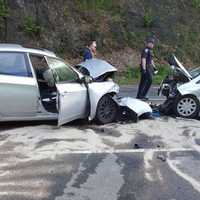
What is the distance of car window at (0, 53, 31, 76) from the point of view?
10.5 m

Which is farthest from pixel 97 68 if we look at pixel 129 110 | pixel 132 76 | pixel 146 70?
pixel 132 76

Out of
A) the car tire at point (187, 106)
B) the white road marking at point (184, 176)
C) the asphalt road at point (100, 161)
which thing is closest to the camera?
the asphalt road at point (100, 161)

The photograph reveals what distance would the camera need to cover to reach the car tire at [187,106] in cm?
1261

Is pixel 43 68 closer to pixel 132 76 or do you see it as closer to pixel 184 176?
Answer: pixel 184 176

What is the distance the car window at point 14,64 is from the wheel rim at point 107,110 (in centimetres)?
168

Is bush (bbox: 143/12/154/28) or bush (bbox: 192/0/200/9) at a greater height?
bush (bbox: 192/0/200/9)

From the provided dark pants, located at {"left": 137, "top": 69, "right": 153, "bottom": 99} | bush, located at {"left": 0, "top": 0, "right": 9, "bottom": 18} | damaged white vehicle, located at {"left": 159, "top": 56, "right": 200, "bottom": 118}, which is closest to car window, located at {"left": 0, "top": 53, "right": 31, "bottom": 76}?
damaged white vehicle, located at {"left": 159, "top": 56, "right": 200, "bottom": 118}

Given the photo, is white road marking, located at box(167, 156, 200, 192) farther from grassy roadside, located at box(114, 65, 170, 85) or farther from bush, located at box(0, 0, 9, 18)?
bush, located at box(0, 0, 9, 18)

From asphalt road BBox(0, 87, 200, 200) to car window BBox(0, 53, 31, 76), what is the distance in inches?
41.8

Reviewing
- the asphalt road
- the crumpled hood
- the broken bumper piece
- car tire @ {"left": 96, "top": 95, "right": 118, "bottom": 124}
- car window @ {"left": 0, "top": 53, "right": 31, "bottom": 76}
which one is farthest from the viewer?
the broken bumper piece

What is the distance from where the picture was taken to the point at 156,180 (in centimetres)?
742

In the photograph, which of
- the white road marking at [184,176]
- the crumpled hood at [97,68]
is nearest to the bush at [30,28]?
the crumpled hood at [97,68]

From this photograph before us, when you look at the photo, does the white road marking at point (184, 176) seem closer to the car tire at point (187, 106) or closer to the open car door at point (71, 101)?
the open car door at point (71, 101)

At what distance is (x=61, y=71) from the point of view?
11.0 metres
